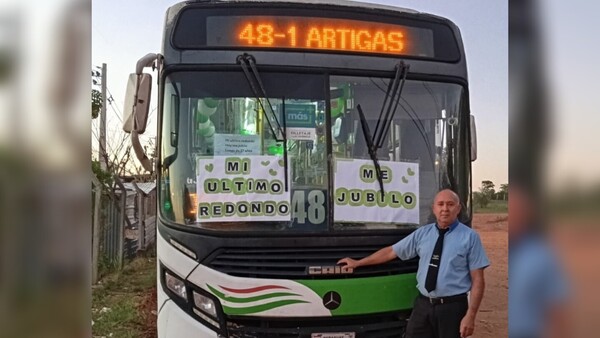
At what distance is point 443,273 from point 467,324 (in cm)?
33

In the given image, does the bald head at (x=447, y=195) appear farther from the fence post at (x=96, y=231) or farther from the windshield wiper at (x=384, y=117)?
the fence post at (x=96, y=231)

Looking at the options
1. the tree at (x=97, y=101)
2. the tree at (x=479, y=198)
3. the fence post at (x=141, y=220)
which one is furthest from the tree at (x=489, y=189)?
the fence post at (x=141, y=220)

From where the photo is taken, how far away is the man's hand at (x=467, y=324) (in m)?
3.08

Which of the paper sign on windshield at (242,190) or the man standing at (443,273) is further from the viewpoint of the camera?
the paper sign on windshield at (242,190)

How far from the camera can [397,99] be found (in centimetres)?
340

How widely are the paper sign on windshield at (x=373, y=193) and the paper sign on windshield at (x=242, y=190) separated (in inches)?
13.7

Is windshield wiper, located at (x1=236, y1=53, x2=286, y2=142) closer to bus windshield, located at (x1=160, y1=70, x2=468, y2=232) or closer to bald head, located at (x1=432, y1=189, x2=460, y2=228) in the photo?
bus windshield, located at (x1=160, y1=70, x2=468, y2=232)

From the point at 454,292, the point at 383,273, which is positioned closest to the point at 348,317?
the point at 383,273

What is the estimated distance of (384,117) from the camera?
11.0ft

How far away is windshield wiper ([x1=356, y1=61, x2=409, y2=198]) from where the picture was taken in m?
3.29

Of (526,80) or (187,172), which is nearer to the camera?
(526,80)

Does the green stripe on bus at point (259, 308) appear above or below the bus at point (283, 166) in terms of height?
below

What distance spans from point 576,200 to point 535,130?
27 centimetres

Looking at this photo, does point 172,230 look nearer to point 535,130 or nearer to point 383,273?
point 383,273
